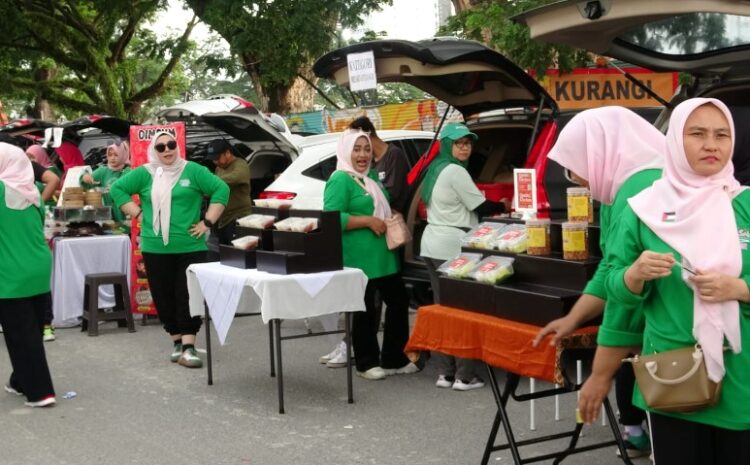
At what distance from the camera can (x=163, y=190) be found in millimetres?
9094

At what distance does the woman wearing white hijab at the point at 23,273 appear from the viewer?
756 centimetres

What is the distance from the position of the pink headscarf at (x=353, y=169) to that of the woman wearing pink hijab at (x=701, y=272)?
193 inches

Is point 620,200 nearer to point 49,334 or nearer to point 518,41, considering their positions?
point 49,334

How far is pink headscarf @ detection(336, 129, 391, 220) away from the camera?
816 centimetres

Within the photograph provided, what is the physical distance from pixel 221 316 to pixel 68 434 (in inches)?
53.4

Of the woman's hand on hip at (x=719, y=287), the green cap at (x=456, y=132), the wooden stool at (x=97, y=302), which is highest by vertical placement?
the green cap at (x=456, y=132)

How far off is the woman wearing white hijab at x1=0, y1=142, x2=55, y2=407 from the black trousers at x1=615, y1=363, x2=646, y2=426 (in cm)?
422

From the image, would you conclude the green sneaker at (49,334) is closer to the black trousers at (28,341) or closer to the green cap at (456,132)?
the black trousers at (28,341)

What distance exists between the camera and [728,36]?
7062mm

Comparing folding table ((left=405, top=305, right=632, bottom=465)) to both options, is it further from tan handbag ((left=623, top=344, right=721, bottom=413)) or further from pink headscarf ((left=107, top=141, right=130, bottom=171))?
pink headscarf ((left=107, top=141, right=130, bottom=171))

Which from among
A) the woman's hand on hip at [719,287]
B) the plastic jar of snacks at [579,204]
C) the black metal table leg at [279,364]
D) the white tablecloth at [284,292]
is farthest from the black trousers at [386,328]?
the woman's hand on hip at [719,287]

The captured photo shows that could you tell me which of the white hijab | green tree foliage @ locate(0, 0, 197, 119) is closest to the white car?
the white hijab

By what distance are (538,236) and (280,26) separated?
14.4 metres

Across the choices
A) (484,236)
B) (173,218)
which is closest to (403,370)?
(173,218)
